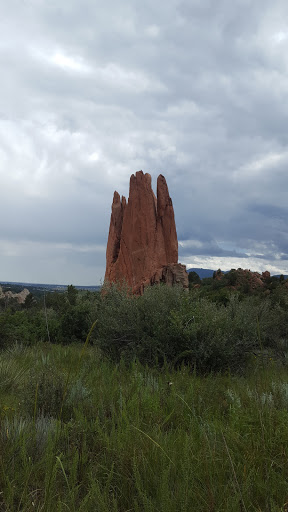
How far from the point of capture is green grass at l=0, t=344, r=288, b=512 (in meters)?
1.92

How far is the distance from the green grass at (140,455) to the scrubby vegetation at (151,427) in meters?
0.01

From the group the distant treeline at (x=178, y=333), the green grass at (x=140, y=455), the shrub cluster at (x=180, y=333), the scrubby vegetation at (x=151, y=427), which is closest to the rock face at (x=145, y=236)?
the distant treeline at (x=178, y=333)

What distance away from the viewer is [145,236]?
39.3 m

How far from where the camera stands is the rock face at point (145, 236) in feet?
127

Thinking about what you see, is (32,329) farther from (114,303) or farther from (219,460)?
(219,460)

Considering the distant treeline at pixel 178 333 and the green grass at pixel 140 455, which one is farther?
the distant treeline at pixel 178 333

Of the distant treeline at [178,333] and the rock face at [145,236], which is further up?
the rock face at [145,236]

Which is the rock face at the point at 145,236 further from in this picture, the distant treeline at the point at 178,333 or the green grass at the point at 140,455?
the green grass at the point at 140,455

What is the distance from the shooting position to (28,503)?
6.29 ft

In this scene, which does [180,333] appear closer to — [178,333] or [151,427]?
[178,333]

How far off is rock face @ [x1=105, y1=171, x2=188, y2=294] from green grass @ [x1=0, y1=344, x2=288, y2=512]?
110 feet

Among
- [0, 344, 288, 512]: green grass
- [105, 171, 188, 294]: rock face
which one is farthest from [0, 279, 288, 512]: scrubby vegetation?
[105, 171, 188, 294]: rock face

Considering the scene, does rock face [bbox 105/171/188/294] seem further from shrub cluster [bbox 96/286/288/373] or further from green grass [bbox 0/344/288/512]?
green grass [bbox 0/344/288/512]

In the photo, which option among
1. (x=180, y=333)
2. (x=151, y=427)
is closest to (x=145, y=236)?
(x=180, y=333)
